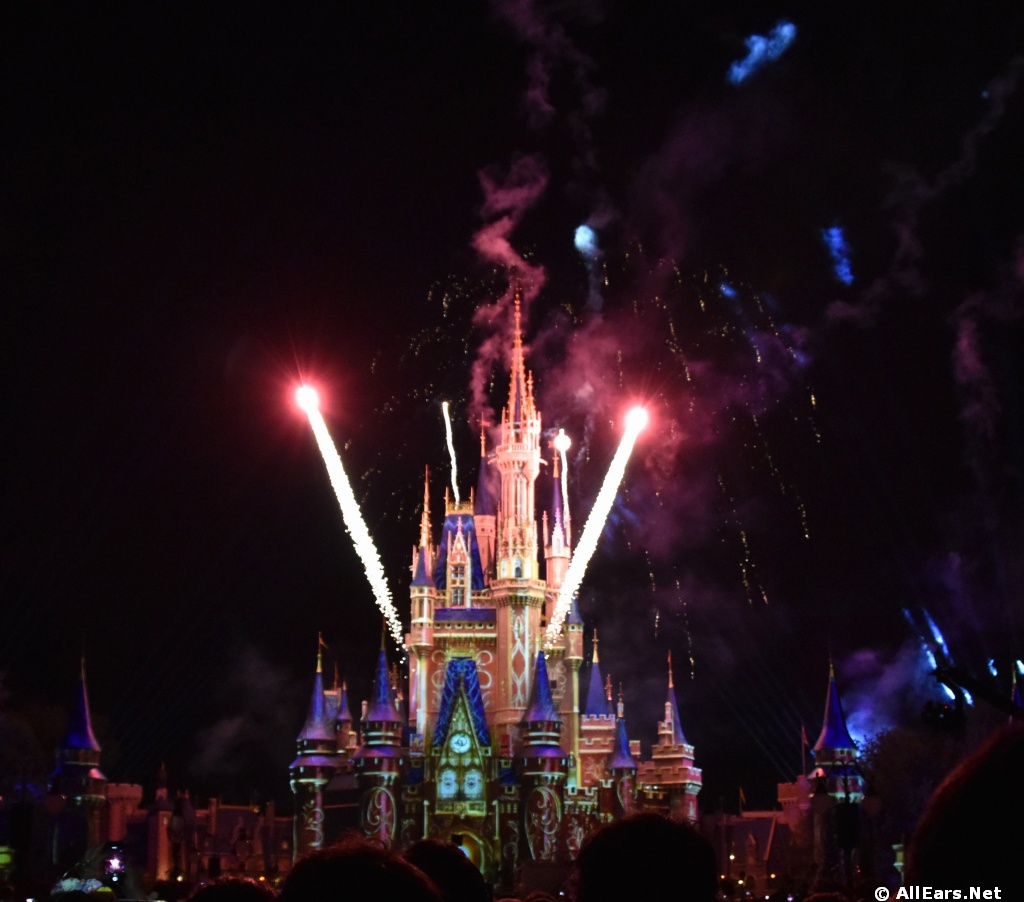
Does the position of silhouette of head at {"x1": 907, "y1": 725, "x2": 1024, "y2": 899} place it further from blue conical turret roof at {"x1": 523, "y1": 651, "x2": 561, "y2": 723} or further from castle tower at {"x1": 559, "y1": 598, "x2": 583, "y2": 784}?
castle tower at {"x1": 559, "y1": 598, "x2": 583, "y2": 784}

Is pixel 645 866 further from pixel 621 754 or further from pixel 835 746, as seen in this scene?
pixel 621 754

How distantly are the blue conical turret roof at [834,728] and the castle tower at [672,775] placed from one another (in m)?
6.47

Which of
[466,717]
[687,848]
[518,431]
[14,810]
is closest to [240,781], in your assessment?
[466,717]

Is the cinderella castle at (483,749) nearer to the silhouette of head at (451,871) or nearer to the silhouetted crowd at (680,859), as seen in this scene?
the silhouette of head at (451,871)

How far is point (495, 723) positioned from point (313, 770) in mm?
9136

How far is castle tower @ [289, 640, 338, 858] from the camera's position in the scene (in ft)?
218

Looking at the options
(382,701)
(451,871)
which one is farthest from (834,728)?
(451,871)

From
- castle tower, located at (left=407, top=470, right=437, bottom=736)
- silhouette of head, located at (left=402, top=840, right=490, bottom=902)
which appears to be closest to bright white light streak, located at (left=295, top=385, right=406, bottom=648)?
castle tower, located at (left=407, top=470, right=437, bottom=736)

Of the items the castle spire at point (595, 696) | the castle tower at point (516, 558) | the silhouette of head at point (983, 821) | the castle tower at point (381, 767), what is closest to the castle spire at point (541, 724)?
the castle tower at point (516, 558)

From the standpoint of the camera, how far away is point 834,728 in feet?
219

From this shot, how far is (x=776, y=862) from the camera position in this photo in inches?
2992

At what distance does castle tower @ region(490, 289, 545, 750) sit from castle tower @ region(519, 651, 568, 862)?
75.7 inches

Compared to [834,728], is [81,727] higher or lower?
higher

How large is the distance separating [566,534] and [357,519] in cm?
1331
